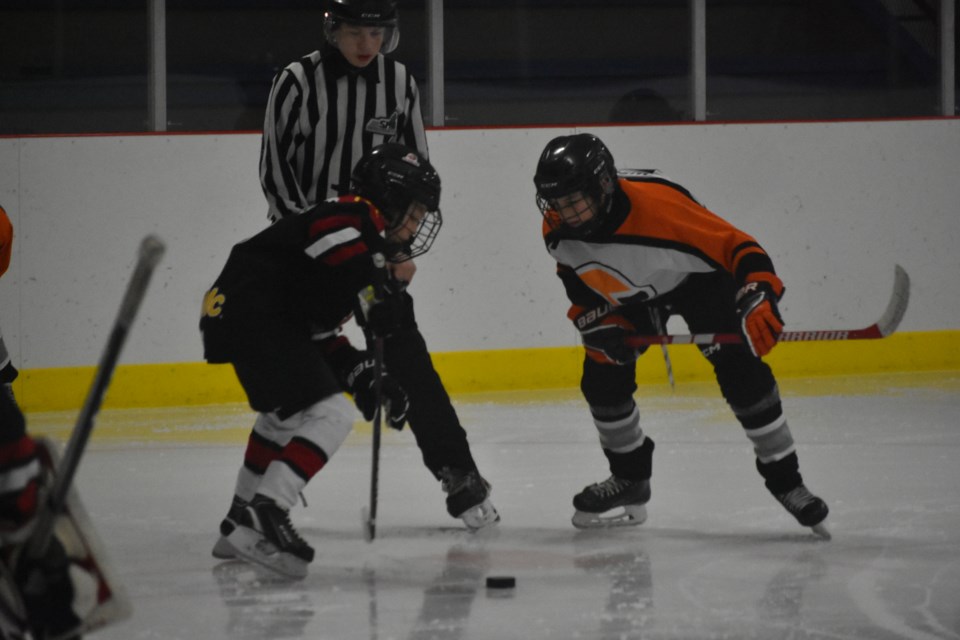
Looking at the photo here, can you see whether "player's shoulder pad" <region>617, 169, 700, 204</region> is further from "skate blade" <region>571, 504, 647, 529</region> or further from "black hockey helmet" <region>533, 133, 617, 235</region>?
"skate blade" <region>571, 504, 647, 529</region>

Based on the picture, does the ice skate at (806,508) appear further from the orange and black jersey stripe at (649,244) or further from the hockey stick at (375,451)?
the hockey stick at (375,451)

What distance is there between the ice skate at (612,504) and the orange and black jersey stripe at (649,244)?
0.44m

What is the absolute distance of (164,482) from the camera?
13.6ft

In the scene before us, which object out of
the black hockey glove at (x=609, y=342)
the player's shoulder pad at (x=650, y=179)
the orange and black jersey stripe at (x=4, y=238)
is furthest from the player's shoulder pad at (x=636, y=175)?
the orange and black jersey stripe at (x=4, y=238)

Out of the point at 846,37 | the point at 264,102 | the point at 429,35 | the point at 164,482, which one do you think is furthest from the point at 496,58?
the point at 164,482

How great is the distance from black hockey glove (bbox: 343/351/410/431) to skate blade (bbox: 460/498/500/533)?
40 centimetres

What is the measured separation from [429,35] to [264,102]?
0.72 metres

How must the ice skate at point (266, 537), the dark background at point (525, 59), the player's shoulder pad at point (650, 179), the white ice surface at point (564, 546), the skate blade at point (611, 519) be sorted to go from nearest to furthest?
the white ice surface at point (564, 546) → the ice skate at point (266, 537) → the player's shoulder pad at point (650, 179) → the skate blade at point (611, 519) → the dark background at point (525, 59)

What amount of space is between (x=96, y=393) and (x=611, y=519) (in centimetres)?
188

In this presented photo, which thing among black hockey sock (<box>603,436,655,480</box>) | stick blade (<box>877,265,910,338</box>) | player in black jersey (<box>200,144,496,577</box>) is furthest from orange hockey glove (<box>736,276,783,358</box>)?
player in black jersey (<box>200,144,496,577</box>)

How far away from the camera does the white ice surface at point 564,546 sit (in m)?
2.65

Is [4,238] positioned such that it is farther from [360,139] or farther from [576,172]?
[576,172]

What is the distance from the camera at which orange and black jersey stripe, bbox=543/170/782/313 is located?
3.26 metres

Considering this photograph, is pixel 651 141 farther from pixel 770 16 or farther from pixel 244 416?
pixel 244 416
